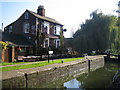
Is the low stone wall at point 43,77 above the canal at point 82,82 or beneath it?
above

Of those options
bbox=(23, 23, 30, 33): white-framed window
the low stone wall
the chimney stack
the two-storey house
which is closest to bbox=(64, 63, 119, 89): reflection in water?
the low stone wall

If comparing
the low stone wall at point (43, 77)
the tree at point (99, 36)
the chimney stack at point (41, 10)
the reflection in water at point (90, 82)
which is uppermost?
the chimney stack at point (41, 10)

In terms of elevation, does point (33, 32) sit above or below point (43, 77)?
above

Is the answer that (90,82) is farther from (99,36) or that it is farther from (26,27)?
(99,36)

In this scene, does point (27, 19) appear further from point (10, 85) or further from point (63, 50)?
point (10, 85)

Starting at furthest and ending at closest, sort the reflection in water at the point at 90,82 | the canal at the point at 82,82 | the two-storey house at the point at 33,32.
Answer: the two-storey house at the point at 33,32 < the reflection in water at the point at 90,82 < the canal at the point at 82,82

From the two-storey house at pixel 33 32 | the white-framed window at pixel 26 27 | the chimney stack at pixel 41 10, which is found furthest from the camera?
the chimney stack at pixel 41 10

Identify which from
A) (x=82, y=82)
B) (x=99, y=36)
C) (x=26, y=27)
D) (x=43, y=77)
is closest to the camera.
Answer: (x=43, y=77)

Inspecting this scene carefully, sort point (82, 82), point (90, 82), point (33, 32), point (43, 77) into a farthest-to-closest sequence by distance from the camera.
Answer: point (33, 32), point (82, 82), point (90, 82), point (43, 77)

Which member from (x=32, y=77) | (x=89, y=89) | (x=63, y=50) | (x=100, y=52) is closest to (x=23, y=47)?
(x=63, y=50)

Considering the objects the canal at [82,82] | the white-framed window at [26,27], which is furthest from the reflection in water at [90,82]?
the white-framed window at [26,27]

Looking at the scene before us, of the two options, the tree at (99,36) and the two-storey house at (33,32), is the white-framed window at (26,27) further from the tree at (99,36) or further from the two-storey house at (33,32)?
the tree at (99,36)

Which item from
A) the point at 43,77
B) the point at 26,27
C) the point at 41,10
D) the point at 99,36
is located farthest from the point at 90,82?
the point at 41,10

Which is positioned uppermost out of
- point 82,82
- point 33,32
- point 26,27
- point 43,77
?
point 26,27
